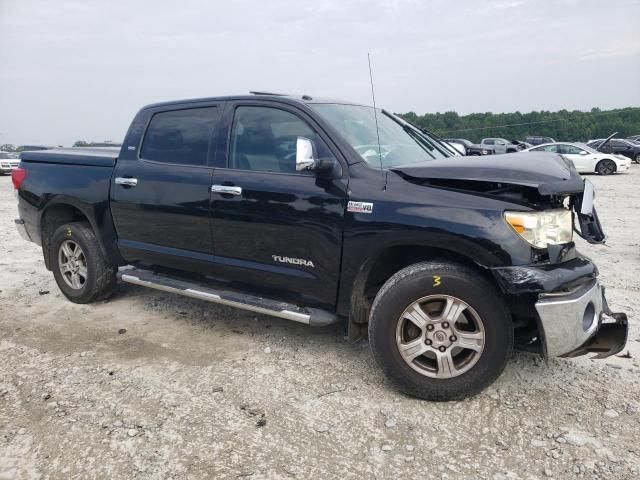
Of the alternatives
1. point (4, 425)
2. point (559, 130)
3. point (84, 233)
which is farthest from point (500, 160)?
point (559, 130)

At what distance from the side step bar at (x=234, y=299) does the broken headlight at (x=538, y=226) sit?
4.33 ft

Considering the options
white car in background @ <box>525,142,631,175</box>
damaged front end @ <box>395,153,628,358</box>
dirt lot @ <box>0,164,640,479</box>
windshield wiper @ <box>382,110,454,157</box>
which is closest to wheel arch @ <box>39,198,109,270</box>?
dirt lot @ <box>0,164,640,479</box>

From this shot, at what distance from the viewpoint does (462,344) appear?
3047mm

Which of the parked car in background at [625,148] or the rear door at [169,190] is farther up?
the rear door at [169,190]

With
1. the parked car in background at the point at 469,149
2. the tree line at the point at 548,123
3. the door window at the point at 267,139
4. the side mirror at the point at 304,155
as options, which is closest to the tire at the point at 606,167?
the parked car in background at the point at 469,149

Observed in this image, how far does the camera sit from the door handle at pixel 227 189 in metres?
3.74

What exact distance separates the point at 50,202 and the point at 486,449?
4.36 m

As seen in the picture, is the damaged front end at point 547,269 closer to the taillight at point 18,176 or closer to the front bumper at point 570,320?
the front bumper at point 570,320


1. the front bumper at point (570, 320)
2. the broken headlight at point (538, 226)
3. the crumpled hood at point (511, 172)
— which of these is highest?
the crumpled hood at point (511, 172)

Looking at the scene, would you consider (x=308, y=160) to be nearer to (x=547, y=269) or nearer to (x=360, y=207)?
(x=360, y=207)

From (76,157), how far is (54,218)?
0.74 metres

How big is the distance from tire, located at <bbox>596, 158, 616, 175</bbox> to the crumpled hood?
20.7 meters

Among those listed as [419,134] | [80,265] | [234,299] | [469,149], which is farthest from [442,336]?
[469,149]

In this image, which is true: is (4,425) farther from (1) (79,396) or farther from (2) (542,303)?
(2) (542,303)
